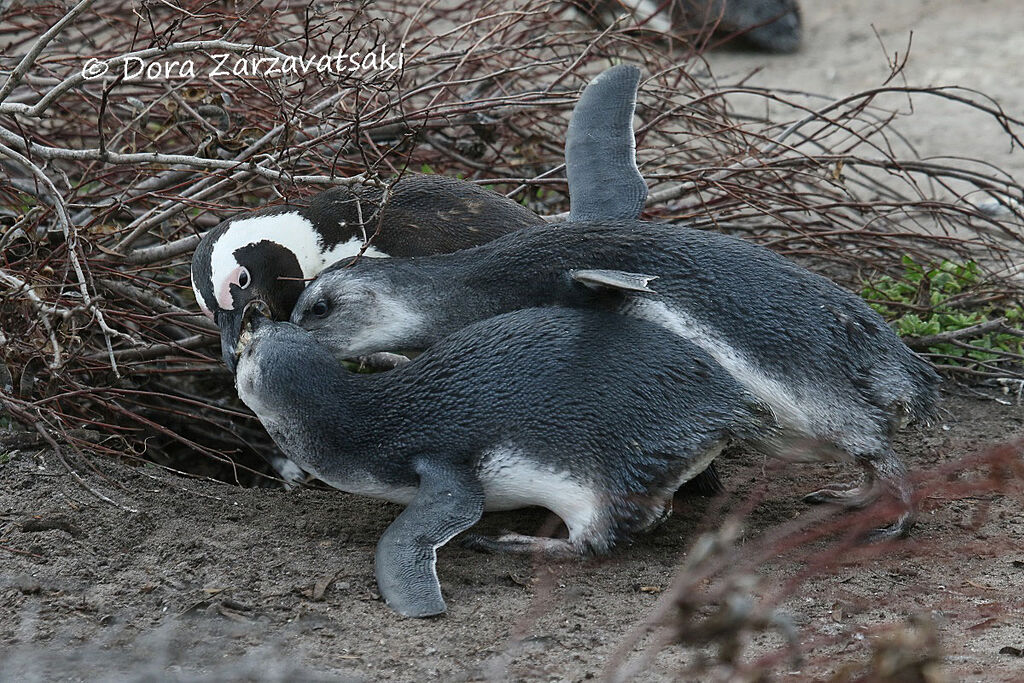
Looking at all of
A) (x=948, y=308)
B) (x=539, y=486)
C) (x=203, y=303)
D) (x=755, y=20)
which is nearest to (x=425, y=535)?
(x=539, y=486)

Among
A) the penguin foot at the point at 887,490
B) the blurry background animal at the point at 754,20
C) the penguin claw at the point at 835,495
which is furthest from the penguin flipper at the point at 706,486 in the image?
the blurry background animal at the point at 754,20

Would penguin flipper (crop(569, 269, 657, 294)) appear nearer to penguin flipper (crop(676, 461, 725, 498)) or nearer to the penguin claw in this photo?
penguin flipper (crop(676, 461, 725, 498))

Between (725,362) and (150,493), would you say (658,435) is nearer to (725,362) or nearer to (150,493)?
(725,362)

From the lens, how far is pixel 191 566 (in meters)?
2.24

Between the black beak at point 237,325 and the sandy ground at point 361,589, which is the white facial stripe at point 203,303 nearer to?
the black beak at point 237,325

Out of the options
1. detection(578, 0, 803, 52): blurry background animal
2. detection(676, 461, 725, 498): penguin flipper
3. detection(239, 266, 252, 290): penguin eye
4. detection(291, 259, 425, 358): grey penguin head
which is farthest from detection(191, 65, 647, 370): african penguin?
detection(578, 0, 803, 52): blurry background animal

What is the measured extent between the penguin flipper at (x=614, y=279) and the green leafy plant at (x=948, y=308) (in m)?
1.16

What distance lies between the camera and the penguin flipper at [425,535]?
6.80ft

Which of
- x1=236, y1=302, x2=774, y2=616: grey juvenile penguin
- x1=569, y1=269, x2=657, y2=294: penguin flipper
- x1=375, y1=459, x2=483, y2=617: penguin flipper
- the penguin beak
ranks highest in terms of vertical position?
x1=569, y1=269, x2=657, y2=294: penguin flipper

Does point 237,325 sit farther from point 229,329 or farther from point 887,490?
point 887,490

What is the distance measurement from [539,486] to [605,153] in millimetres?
982

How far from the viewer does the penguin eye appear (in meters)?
2.58

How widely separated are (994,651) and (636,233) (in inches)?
41.7

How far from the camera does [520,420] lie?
2.24 meters
